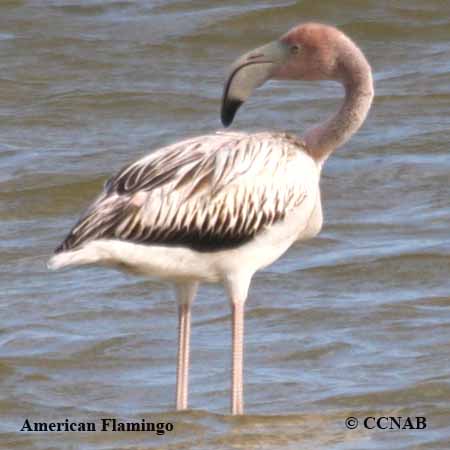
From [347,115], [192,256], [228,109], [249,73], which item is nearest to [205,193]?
[192,256]

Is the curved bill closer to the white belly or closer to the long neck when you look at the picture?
the long neck

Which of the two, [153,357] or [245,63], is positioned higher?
[245,63]

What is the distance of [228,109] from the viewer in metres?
8.97

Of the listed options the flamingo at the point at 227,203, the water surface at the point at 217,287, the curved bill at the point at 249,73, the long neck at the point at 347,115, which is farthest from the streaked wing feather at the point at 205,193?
the water surface at the point at 217,287

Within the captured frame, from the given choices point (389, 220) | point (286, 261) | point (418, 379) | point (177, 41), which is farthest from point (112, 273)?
point (177, 41)

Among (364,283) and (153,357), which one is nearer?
(153,357)

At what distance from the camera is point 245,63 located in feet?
29.2

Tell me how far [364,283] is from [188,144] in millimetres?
3088

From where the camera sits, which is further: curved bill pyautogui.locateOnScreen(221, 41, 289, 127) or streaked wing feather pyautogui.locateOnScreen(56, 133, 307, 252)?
curved bill pyautogui.locateOnScreen(221, 41, 289, 127)

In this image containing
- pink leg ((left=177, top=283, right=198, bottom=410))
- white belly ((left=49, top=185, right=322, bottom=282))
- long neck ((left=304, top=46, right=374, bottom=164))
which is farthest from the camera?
long neck ((left=304, top=46, right=374, bottom=164))

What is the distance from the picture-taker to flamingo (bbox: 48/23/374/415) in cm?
827

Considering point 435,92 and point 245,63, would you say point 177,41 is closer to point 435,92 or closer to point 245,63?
point 435,92

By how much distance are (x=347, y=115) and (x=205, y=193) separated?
2.93 feet

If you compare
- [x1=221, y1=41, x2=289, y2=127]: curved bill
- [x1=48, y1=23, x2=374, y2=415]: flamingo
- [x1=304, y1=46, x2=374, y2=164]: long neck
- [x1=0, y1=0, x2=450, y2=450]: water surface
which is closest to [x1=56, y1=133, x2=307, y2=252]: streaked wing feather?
[x1=48, y1=23, x2=374, y2=415]: flamingo
